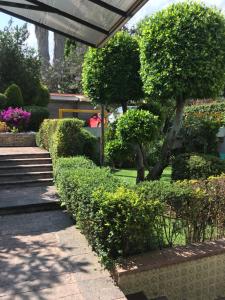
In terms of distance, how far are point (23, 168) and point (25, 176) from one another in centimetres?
37

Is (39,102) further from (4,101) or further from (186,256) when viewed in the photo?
(186,256)

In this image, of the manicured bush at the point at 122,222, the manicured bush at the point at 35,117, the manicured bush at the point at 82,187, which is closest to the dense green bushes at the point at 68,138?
the manicured bush at the point at 82,187

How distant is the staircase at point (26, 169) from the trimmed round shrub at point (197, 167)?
3166mm

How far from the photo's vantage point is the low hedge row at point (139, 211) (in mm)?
4043

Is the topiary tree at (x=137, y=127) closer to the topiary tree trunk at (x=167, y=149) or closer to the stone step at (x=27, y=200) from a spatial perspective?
the topiary tree trunk at (x=167, y=149)

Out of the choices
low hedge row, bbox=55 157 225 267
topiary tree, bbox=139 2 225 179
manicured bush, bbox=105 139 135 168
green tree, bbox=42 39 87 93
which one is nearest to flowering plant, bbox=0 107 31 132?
manicured bush, bbox=105 139 135 168

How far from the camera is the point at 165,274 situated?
13.5ft

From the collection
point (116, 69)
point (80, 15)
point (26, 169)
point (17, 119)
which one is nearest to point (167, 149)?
point (116, 69)

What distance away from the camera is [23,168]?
9.34 meters

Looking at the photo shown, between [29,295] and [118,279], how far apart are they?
37.0 inches

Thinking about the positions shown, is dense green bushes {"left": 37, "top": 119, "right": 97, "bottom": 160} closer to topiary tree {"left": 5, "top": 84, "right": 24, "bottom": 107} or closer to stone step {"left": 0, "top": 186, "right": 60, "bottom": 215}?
stone step {"left": 0, "top": 186, "right": 60, "bottom": 215}

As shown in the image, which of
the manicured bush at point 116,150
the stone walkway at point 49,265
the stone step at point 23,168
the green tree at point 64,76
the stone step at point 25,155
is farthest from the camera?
the green tree at point 64,76

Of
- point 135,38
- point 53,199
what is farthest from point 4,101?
point 53,199

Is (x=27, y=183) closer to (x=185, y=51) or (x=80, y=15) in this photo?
(x=80, y=15)
